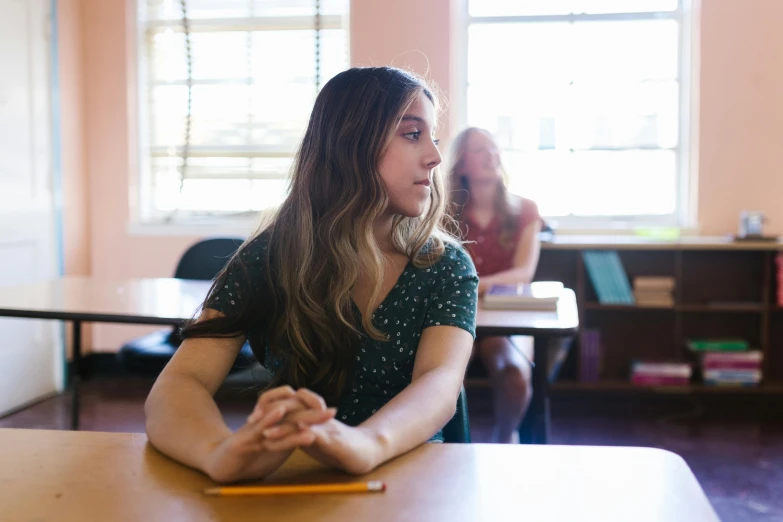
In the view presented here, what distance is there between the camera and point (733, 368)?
4.12 meters

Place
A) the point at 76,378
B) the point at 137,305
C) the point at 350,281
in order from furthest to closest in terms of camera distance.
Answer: the point at 76,378 → the point at 137,305 → the point at 350,281

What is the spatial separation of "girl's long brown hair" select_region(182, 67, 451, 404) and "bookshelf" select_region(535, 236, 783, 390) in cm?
285

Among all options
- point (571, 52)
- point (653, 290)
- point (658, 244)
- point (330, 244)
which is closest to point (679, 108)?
point (571, 52)

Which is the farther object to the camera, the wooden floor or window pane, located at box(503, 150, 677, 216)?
window pane, located at box(503, 150, 677, 216)

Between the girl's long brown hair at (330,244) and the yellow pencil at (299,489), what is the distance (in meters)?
0.45

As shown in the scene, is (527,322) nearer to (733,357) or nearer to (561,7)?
(733,357)

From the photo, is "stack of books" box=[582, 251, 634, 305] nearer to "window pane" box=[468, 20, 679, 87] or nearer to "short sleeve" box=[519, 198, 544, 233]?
"short sleeve" box=[519, 198, 544, 233]

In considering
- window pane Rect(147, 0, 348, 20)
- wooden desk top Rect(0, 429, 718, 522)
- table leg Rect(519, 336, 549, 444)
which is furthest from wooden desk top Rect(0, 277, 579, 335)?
window pane Rect(147, 0, 348, 20)

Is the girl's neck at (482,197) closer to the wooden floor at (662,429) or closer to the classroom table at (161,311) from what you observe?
the classroom table at (161,311)

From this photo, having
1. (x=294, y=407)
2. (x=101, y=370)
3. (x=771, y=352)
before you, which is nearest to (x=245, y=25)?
(x=101, y=370)

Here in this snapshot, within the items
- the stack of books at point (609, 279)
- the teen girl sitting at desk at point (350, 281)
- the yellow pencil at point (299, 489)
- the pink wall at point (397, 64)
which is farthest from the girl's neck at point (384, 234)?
the pink wall at point (397, 64)

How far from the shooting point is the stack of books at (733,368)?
4.10m

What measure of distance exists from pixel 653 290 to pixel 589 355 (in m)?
0.47

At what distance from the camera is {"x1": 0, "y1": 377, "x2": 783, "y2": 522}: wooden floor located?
2.98 metres
